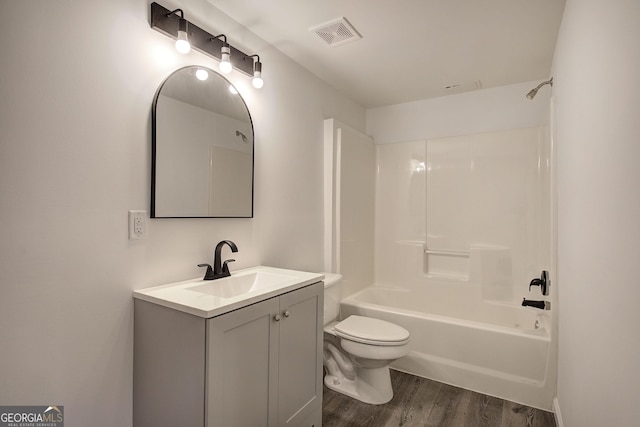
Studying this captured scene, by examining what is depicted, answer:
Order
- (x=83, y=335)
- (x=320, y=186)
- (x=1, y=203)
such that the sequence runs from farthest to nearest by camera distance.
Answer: (x=320, y=186) → (x=83, y=335) → (x=1, y=203)

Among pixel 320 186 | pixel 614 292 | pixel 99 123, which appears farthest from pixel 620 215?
pixel 320 186

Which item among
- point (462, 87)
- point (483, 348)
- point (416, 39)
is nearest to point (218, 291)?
point (483, 348)

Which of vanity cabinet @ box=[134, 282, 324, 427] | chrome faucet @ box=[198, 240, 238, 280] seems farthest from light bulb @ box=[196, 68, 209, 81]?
vanity cabinet @ box=[134, 282, 324, 427]

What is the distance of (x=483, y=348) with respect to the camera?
231cm

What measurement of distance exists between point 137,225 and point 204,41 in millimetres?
1017

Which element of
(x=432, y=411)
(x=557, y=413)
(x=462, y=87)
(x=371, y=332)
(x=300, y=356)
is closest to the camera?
(x=300, y=356)

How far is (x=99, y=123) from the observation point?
4.36 ft

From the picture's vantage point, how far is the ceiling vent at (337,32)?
1.96 m

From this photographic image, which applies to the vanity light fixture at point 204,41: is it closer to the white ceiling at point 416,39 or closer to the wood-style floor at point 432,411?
the white ceiling at point 416,39

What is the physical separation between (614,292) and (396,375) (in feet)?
6.31

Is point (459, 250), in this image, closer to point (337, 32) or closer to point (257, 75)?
point (337, 32)

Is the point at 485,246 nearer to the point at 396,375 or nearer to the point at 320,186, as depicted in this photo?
the point at 396,375

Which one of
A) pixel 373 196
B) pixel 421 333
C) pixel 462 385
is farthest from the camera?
pixel 373 196

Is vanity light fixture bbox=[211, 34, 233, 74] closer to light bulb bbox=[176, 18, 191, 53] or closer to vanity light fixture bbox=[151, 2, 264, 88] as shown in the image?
vanity light fixture bbox=[151, 2, 264, 88]
